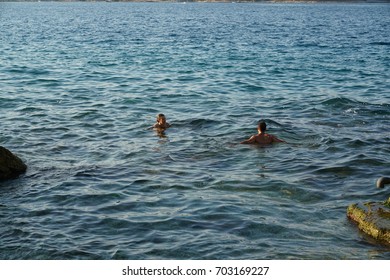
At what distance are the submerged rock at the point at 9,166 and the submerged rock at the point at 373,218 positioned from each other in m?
8.66

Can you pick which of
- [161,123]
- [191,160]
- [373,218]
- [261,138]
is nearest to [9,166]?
[191,160]

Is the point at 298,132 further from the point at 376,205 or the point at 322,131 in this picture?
the point at 376,205

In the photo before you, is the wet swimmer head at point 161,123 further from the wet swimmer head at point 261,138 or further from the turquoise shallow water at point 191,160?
the wet swimmer head at point 261,138

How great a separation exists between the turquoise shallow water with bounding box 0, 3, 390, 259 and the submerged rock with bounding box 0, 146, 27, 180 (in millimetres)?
320

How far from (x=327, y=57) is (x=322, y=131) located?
76.8ft

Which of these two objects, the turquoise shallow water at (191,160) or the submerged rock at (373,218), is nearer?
the submerged rock at (373,218)

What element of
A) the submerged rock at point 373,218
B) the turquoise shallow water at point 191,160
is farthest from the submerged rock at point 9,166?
the submerged rock at point 373,218

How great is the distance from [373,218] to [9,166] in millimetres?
9274

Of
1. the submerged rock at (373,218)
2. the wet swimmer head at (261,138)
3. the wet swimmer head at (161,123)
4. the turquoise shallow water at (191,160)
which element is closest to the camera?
the submerged rock at (373,218)

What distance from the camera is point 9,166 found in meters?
16.5

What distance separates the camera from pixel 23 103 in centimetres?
2769

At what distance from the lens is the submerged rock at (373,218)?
1264cm

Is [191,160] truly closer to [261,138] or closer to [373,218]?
[261,138]

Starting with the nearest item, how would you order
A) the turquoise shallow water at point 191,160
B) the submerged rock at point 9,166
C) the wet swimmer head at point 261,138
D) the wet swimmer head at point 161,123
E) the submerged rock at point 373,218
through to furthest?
the submerged rock at point 373,218
the turquoise shallow water at point 191,160
the submerged rock at point 9,166
the wet swimmer head at point 261,138
the wet swimmer head at point 161,123
